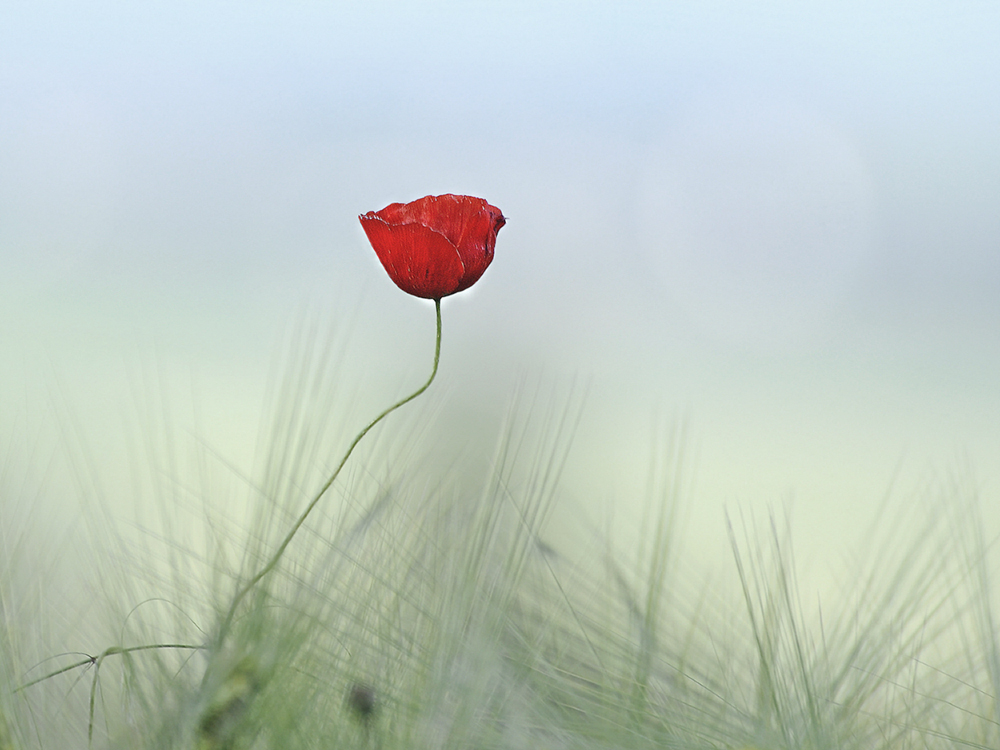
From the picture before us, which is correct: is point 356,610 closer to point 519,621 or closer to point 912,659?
point 519,621

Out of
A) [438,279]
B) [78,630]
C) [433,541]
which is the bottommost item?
[78,630]

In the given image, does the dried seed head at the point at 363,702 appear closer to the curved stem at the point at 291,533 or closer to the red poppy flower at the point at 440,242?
the curved stem at the point at 291,533

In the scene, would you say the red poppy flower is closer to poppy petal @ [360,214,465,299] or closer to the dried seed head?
poppy petal @ [360,214,465,299]

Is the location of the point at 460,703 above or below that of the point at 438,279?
below

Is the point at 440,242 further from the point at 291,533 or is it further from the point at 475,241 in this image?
the point at 291,533

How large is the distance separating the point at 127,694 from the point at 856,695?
313 millimetres

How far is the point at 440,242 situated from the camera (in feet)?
1.32

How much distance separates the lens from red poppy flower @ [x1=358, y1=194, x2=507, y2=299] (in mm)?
403

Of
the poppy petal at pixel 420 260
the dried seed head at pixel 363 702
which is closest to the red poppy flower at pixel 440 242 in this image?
the poppy petal at pixel 420 260

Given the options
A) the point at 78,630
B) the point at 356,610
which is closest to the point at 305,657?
the point at 356,610

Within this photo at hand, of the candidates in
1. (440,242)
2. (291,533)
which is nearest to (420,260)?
(440,242)

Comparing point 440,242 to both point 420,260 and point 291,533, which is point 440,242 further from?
point 291,533

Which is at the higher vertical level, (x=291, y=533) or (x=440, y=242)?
(x=440, y=242)

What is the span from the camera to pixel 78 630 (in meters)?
0.46
